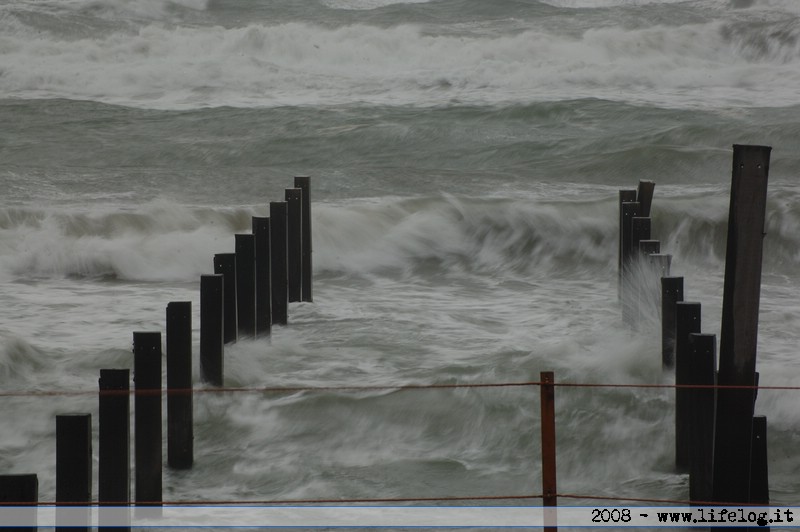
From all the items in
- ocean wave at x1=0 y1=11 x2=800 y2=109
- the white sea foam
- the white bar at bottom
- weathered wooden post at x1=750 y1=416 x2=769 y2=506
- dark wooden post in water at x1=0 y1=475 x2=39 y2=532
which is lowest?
the white bar at bottom

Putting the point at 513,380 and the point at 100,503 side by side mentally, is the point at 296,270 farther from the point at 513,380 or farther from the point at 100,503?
the point at 100,503

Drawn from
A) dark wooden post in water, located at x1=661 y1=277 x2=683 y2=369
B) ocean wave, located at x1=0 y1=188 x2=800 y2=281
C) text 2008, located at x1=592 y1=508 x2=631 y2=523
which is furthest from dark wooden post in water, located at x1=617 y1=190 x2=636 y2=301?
text 2008, located at x1=592 y1=508 x2=631 y2=523

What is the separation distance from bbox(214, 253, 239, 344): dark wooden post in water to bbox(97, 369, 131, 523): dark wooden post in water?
249 cm

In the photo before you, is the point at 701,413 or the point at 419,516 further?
the point at 419,516

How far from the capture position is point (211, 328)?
7.39 meters

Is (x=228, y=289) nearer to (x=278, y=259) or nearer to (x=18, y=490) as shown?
(x=278, y=259)

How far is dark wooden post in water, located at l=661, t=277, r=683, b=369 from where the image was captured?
23.2 feet

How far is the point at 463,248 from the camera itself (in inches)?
600

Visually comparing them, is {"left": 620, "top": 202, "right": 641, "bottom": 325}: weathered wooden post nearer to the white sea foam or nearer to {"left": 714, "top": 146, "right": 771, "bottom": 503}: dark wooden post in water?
{"left": 714, "top": 146, "right": 771, "bottom": 503}: dark wooden post in water

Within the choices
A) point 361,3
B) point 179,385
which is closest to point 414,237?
point 179,385

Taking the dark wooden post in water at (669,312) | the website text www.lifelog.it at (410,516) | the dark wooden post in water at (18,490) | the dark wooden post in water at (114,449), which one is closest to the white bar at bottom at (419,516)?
the website text www.lifelog.it at (410,516)

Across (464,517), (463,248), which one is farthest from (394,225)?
(464,517)

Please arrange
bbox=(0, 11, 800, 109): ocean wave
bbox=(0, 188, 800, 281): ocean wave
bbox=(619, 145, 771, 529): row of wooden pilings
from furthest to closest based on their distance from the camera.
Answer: bbox=(0, 11, 800, 109): ocean wave < bbox=(0, 188, 800, 281): ocean wave < bbox=(619, 145, 771, 529): row of wooden pilings

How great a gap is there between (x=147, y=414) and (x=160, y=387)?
19 centimetres
